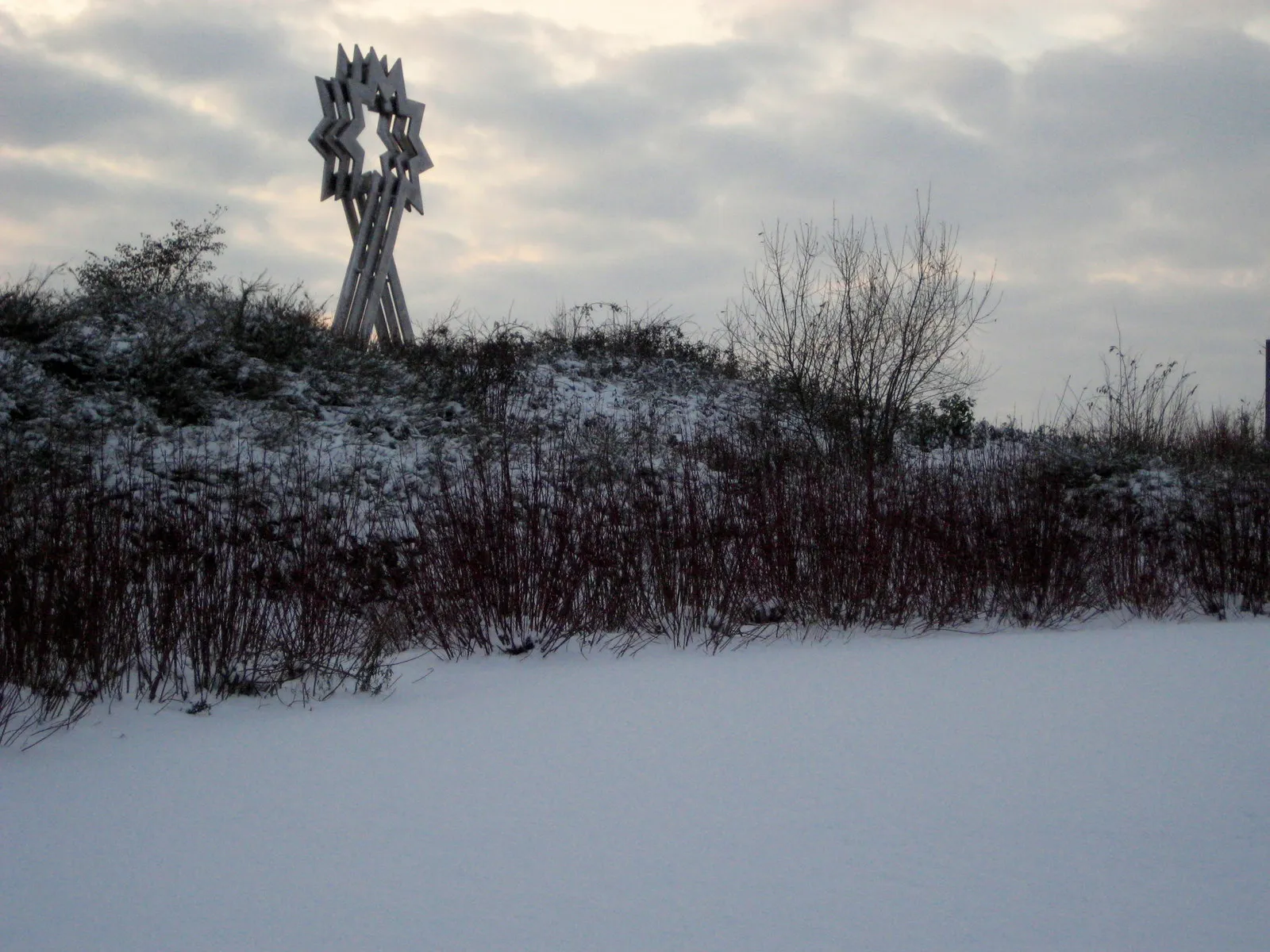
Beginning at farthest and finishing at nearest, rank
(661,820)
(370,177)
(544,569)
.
Result: (370,177), (544,569), (661,820)

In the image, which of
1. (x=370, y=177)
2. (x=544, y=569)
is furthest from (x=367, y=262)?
(x=544, y=569)

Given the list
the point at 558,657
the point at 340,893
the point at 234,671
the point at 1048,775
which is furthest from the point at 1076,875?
the point at 234,671

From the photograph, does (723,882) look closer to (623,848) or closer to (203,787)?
(623,848)

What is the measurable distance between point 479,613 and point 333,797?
7.03ft

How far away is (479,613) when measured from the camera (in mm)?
5023

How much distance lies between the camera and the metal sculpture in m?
12.1

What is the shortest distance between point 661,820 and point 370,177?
37.7 ft

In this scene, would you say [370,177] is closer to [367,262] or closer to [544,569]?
[367,262]

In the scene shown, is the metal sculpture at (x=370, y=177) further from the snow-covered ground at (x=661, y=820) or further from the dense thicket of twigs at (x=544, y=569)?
the snow-covered ground at (x=661, y=820)

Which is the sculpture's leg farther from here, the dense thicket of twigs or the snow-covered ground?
the snow-covered ground

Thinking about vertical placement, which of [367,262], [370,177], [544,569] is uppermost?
[370,177]

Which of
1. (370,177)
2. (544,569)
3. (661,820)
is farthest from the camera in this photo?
(370,177)

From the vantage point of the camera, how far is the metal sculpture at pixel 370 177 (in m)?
12.1

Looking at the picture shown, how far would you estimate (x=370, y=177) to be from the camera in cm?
1239
